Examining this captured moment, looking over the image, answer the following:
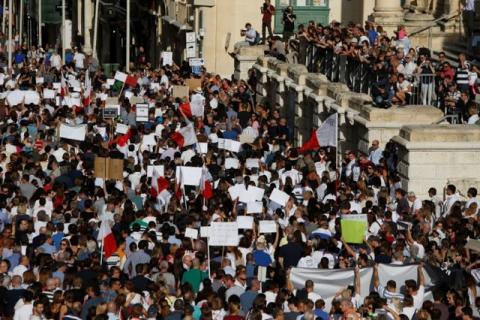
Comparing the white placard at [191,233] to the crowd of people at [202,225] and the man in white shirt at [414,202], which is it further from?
the man in white shirt at [414,202]

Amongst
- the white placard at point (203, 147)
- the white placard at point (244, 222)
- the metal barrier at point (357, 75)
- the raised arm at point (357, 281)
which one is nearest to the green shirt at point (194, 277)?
the raised arm at point (357, 281)

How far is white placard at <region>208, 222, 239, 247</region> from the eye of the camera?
24.4 meters

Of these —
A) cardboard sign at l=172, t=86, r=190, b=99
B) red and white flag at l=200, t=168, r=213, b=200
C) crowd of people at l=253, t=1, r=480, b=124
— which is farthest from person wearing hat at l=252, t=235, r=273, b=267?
cardboard sign at l=172, t=86, r=190, b=99

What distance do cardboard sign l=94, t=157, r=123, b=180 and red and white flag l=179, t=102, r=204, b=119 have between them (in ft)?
26.3

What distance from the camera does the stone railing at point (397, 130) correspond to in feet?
95.5

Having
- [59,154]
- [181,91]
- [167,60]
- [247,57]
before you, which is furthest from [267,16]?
[59,154]

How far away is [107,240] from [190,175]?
15.4ft

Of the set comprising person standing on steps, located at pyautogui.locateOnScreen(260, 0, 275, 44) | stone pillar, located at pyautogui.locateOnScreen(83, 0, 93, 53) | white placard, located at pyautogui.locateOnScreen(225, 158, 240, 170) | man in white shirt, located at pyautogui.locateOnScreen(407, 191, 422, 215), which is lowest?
stone pillar, located at pyautogui.locateOnScreen(83, 0, 93, 53)

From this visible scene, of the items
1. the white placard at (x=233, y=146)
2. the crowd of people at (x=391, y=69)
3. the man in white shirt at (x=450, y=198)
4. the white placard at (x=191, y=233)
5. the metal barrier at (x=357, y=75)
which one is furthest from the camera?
the metal barrier at (x=357, y=75)

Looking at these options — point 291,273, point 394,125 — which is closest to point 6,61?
point 394,125

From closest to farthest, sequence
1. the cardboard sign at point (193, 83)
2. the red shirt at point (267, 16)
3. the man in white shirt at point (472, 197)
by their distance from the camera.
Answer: the man in white shirt at point (472, 197) < the cardboard sign at point (193, 83) < the red shirt at point (267, 16)

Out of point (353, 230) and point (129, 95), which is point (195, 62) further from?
point (353, 230)

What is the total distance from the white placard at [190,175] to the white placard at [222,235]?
4.60m

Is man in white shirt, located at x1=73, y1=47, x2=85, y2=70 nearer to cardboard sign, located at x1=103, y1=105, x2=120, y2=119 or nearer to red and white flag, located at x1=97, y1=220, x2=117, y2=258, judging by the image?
cardboard sign, located at x1=103, y1=105, x2=120, y2=119
